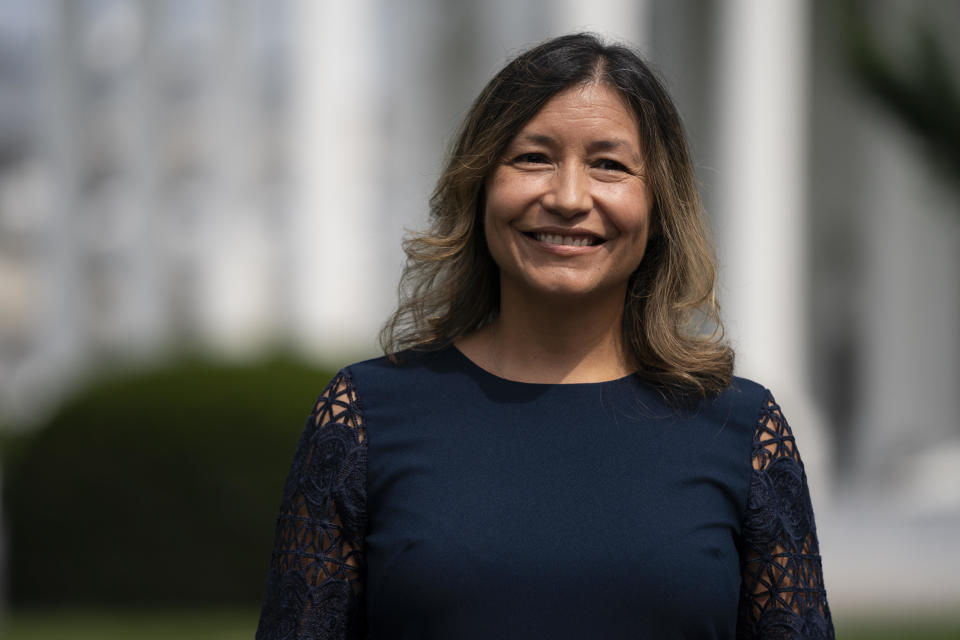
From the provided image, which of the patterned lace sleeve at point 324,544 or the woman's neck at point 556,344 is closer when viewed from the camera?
the patterned lace sleeve at point 324,544

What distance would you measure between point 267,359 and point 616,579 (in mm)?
7763

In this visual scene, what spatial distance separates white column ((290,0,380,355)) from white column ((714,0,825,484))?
9.85ft

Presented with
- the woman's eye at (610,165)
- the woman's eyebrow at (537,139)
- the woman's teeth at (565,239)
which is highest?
the woman's eyebrow at (537,139)

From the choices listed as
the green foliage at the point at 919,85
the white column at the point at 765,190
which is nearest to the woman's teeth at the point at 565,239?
Answer: the green foliage at the point at 919,85

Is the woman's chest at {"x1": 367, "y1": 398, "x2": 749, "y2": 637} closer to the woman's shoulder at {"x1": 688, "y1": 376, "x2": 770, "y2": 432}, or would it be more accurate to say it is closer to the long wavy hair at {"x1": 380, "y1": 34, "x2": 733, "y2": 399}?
the woman's shoulder at {"x1": 688, "y1": 376, "x2": 770, "y2": 432}

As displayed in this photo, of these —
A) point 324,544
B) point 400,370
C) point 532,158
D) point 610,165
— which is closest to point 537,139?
point 532,158

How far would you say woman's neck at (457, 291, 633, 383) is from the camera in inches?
107

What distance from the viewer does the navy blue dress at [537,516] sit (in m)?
2.48

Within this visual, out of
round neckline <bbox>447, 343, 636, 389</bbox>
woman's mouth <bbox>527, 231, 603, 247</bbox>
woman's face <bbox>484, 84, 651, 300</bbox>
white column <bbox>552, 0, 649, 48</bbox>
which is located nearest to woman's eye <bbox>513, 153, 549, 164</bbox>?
woman's face <bbox>484, 84, 651, 300</bbox>

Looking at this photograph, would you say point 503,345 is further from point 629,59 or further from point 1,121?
point 1,121

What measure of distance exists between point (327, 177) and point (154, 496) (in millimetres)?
3674

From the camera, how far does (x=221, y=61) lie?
14195mm

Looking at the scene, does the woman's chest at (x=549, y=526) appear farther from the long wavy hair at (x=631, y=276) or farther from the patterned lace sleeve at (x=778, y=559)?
the long wavy hair at (x=631, y=276)

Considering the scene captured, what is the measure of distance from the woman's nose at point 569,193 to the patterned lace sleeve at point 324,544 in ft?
1.65
